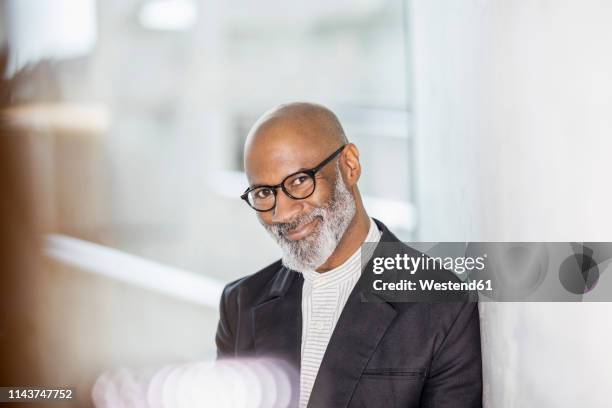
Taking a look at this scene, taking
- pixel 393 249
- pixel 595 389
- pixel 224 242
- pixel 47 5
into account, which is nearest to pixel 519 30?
pixel 595 389

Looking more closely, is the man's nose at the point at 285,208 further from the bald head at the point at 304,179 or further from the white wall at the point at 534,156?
the white wall at the point at 534,156

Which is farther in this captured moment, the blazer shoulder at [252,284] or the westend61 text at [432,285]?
the blazer shoulder at [252,284]

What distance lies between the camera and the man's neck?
138cm

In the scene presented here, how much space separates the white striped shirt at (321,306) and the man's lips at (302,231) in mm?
118

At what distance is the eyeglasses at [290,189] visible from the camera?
1280 millimetres

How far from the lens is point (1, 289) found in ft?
9.70

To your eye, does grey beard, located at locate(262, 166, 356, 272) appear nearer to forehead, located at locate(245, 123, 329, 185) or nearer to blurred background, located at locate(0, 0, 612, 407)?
forehead, located at locate(245, 123, 329, 185)

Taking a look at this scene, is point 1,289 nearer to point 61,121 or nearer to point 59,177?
point 59,177

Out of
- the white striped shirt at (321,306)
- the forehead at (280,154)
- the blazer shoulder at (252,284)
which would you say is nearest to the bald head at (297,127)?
the forehead at (280,154)

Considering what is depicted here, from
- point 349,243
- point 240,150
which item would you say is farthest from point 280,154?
point 240,150

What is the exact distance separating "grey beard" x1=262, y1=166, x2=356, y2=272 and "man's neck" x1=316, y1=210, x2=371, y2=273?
0.02 metres

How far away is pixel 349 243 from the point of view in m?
1.38

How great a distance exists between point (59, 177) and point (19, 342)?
932 mm

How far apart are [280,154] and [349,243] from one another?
9.9 inches
